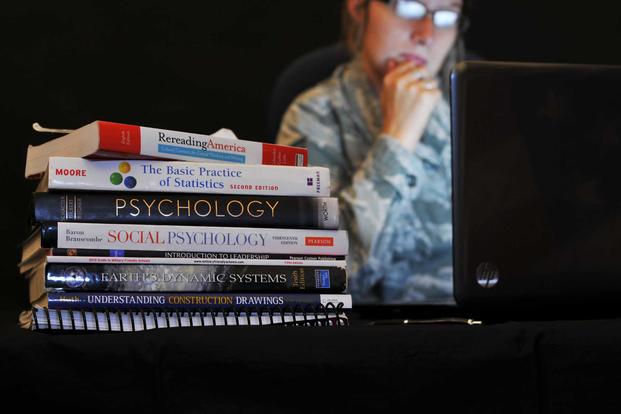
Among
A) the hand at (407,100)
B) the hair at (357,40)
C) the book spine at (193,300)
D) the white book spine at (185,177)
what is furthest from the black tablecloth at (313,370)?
the hair at (357,40)

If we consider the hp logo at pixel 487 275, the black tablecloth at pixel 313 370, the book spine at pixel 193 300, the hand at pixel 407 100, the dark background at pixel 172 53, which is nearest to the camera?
the black tablecloth at pixel 313 370

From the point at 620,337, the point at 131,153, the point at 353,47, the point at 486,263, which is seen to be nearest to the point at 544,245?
the point at 486,263

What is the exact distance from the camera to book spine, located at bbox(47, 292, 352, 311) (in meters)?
1.03

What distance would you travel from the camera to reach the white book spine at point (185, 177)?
3.51ft

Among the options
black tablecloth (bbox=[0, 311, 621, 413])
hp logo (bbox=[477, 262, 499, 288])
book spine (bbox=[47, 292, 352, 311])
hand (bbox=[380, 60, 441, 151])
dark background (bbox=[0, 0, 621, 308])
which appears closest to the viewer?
black tablecloth (bbox=[0, 311, 621, 413])

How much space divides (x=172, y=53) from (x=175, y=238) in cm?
175

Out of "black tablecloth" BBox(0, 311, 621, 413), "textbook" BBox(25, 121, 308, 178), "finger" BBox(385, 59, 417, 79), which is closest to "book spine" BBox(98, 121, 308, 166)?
"textbook" BBox(25, 121, 308, 178)

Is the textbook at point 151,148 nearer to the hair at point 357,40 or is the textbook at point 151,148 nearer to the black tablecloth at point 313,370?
the black tablecloth at point 313,370

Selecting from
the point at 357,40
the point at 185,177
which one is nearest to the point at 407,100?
the point at 357,40

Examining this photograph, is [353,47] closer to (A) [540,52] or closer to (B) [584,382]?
(A) [540,52]

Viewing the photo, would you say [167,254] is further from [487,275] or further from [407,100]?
[407,100]

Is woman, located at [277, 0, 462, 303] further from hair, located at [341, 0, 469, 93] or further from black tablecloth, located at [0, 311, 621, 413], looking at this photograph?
black tablecloth, located at [0, 311, 621, 413]

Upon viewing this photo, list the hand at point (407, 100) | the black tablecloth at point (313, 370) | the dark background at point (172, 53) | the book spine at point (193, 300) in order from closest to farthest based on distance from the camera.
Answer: the black tablecloth at point (313, 370) → the book spine at point (193, 300) → the dark background at point (172, 53) → the hand at point (407, 100)

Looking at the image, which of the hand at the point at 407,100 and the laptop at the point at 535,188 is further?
the hand at the point at 407,100
